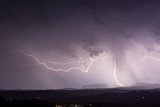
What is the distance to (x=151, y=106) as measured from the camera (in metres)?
96.4

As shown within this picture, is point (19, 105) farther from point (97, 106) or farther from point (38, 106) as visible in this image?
point (97, 106)

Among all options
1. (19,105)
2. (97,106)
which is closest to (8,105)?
(19,105)

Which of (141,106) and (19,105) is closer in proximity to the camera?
(19,105)

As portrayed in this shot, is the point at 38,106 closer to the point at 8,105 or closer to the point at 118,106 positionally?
the point at 8,105

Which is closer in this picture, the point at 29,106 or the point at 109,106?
the point at 29,106

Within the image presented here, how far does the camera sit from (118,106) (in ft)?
331

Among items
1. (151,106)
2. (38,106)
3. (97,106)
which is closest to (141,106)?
(151,106)

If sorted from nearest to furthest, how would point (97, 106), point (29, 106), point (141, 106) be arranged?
point (29, 106) < point (97, 106) < point (141, 106)

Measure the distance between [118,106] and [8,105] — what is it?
3301cm

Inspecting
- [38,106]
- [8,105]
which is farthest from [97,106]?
[8,105]

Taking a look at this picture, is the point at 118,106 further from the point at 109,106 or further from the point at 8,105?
the point at 8,105

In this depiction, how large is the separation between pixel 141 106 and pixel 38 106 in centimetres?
2888

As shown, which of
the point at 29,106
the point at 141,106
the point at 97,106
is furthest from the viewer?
Result: the point at 141,106

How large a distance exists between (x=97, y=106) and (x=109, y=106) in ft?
55.2
